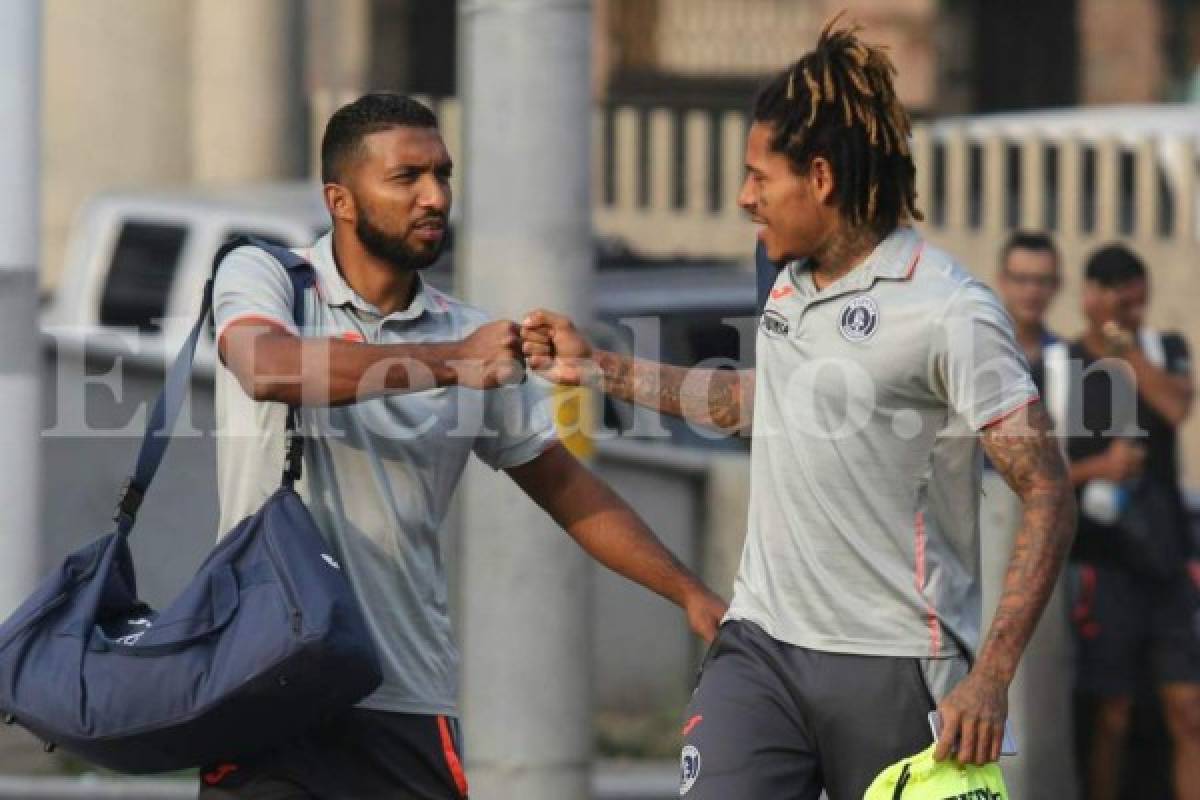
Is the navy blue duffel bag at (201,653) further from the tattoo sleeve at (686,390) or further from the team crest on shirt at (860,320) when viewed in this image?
the team crest on shirt at (860,320)

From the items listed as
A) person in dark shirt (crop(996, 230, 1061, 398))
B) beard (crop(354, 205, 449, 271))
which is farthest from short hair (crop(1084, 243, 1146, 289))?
beard (crop(354, 205, 449, 271))

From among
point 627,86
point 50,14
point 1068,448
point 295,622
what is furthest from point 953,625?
point 627,86

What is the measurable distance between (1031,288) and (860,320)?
4.20 metres

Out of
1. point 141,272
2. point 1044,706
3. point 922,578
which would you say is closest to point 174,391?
point 922,578

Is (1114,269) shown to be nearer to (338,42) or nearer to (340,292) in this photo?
(340,292)

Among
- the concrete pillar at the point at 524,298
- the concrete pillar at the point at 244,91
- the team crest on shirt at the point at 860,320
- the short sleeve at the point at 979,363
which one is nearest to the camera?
the short sleeve at the point at 979,363

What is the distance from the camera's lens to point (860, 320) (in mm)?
4824

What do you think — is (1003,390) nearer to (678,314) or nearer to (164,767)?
(164,767)

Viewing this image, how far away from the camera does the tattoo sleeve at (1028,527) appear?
4617 millimetres

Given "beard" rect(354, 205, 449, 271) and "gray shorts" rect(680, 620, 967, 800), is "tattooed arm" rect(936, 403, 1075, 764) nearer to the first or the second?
"gray shorts" rect(680, 620, 967, 800)

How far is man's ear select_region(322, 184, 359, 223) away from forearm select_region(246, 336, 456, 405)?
34cm

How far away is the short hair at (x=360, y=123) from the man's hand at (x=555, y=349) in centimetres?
41

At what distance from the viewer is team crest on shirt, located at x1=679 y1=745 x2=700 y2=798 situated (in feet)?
16.1

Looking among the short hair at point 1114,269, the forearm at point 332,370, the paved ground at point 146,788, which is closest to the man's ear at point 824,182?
the forearm at point 332,370
